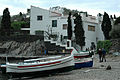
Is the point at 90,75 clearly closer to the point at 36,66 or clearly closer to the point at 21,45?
the point at 36,66

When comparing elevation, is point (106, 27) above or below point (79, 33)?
above

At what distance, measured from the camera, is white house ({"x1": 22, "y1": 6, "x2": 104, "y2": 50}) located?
54.2 m

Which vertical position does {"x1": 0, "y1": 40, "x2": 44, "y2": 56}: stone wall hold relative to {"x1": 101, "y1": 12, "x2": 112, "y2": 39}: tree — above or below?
below

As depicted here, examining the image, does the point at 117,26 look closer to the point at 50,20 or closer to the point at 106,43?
the point at 106,43

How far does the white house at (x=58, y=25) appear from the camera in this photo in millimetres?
54188

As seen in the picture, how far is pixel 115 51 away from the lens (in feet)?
141

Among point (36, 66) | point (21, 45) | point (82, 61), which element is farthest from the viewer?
point (21, 45)

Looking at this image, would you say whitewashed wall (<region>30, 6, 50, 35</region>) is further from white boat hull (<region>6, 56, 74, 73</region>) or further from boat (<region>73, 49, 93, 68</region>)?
white boat hull (<region>6, 56, 74, 73</region>)

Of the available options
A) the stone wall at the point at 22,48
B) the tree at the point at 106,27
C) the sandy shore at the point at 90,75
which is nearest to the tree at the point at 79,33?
the tree at the point at 106,27

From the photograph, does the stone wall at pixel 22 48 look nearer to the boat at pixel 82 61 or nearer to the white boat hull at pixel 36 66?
the boat at pixel 82 61

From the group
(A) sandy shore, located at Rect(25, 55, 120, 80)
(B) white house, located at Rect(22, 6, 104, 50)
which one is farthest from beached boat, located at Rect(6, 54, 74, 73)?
(B) white house, located at Rect(22, 6, 104, 50)

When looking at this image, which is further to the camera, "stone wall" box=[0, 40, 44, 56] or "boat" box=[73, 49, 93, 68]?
"stone wall" box=[0, 40, 44, 56]

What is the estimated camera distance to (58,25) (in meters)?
55.4

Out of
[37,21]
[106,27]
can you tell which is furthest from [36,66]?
[37,21]
